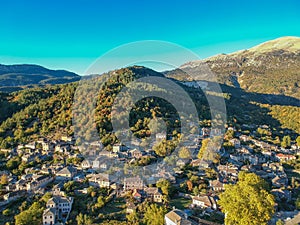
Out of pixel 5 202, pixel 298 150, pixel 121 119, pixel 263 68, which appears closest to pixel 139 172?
pixel 5 202

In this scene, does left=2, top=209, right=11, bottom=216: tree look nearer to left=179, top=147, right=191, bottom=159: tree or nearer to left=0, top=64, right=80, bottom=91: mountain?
left=179, top=147, right=191, bottom=159: tree

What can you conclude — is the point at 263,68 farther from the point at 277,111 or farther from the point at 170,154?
the point at 170,154

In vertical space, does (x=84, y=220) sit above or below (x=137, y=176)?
below

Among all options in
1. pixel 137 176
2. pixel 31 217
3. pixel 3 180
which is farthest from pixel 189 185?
pixel 3 180

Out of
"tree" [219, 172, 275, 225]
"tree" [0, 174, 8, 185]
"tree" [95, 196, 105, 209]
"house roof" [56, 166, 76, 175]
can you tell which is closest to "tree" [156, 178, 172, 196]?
"tree" [95, 196, 105, 209]

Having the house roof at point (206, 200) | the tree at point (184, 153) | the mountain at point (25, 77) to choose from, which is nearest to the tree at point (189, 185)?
the house roof at point (206, 200)

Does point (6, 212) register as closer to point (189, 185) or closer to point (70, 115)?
point (189, 185)
